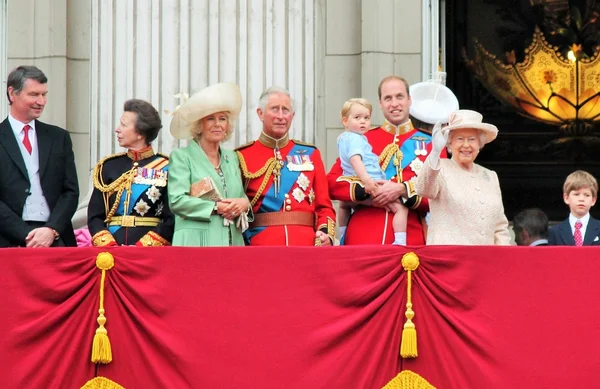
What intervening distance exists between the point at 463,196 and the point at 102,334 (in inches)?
87.2

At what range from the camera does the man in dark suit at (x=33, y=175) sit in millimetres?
9555

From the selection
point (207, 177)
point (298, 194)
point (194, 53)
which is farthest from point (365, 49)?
point (207, 177)

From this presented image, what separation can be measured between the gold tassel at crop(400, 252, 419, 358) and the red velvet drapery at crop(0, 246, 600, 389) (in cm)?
4

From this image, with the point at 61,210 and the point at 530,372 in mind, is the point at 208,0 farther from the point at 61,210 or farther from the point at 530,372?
the point at 530,372

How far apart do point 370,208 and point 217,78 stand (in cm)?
296

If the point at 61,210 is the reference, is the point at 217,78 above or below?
above

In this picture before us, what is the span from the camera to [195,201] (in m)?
9.44

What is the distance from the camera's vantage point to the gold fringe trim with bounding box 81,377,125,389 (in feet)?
29.0

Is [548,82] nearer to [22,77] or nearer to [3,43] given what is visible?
[3,43]

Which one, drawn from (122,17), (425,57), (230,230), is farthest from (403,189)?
(122,17)

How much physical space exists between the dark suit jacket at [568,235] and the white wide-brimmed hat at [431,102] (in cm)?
105

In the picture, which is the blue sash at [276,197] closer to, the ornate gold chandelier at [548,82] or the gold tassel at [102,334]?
the gold tassel at [102,334]

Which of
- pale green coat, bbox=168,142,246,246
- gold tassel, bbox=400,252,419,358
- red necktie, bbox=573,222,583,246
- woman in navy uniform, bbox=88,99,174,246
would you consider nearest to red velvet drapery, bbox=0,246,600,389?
gold tassel, bbox=400,252,419,358

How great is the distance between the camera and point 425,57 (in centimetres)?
1251
